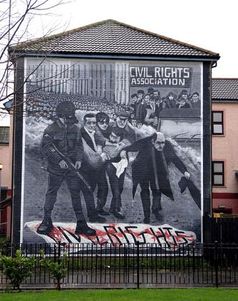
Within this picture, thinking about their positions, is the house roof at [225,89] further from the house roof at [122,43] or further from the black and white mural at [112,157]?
the black and white mural at [112,157]

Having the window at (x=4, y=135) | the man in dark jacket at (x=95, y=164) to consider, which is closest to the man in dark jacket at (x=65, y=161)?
the man in dark jacket at (x=95, y=164)

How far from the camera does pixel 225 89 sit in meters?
40.2

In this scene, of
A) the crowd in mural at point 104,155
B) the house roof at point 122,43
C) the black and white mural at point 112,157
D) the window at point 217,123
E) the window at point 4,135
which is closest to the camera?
the black and white mural at point 112,157

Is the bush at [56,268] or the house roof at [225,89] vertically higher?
the house roof at [225,89]

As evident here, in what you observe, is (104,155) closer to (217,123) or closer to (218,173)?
(217,123)

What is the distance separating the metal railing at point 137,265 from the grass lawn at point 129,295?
129cm

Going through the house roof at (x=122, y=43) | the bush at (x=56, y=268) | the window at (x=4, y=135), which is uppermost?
the house roof at (x=122, y=43)

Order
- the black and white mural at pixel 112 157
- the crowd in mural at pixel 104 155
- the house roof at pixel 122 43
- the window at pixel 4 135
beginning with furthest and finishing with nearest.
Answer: the window at pixel 4 135
the house roof at pixel 122 43
the crowd in mural at pixel 104 155
the black and white mural at pixel 112 157

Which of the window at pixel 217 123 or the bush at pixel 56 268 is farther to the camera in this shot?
the window at pixel 217 123

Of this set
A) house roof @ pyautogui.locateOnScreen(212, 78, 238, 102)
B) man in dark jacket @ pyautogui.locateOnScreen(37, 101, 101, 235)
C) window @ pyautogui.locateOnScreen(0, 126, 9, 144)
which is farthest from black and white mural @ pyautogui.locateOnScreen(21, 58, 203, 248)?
window @ pyautogui.locateOnScreen(0, 126, 9, 144)

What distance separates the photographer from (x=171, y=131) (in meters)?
23.6

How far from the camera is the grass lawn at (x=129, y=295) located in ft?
43.0

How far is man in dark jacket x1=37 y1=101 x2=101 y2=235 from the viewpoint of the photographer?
22953 mm

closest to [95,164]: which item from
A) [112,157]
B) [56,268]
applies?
[112,157]
